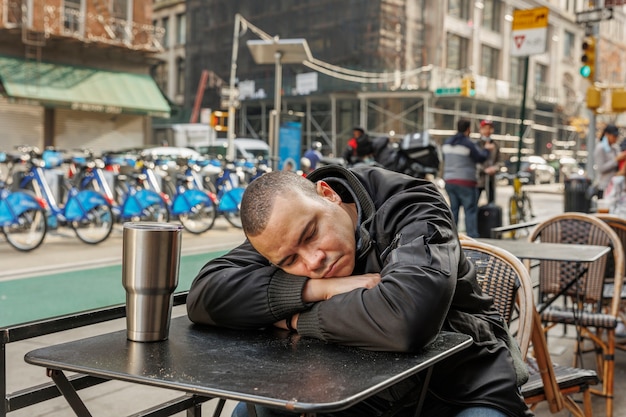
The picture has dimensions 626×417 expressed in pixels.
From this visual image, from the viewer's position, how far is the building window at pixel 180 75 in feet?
57.8

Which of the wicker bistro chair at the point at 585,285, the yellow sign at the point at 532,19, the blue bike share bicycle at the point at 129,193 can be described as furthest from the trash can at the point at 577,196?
the wicker bistro chair at the point at 585,285

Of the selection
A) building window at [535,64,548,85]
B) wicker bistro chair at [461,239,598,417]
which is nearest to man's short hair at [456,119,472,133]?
wicker bistro chair at [461,239,598,417]

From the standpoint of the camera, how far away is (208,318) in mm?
1966

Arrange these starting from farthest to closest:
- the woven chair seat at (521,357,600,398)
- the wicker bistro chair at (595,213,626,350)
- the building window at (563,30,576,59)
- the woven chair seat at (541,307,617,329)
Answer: the building window at (563,30,576,59) → the wicker bistro chair at (595,213,626,350) → the woven chair seat at (541,307,617,329) → the woven chair seat at (521,357,600,398)

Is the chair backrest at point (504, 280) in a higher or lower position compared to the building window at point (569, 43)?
lower

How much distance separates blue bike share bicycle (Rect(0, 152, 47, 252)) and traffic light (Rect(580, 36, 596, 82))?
982 centimetres

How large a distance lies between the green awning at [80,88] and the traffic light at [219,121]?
23.5 feet

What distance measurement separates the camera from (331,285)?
1.84 metres

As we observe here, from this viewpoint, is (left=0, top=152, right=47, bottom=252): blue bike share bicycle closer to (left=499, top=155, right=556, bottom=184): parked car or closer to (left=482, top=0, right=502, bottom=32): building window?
(left=482, top=0, right=502, bottom=32): building window

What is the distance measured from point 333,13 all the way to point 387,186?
1344 centimetres

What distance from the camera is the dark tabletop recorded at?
146 inches

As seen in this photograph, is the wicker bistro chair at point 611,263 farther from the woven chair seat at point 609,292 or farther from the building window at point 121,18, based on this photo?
the building window at point 121,18

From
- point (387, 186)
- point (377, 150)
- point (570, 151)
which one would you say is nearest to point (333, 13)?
point (377, 150)

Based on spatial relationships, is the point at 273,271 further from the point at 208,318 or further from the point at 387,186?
the point at 387,186
